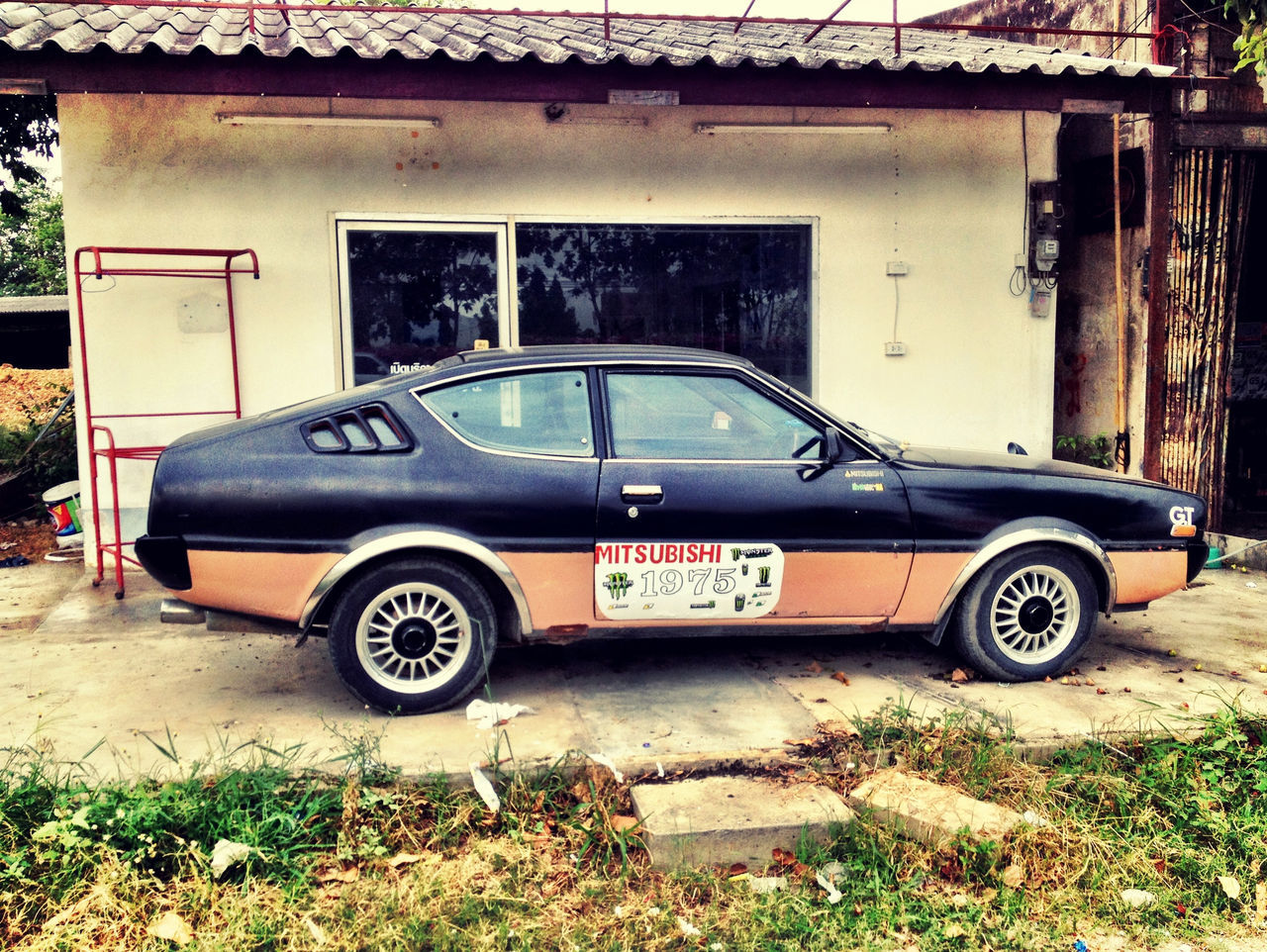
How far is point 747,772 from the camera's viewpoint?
3980 mm

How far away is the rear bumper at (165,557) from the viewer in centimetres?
417

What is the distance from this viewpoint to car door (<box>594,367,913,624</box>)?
175 inches

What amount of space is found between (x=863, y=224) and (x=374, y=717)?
5259 millimetres

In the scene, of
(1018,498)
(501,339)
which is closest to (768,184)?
(501,339)

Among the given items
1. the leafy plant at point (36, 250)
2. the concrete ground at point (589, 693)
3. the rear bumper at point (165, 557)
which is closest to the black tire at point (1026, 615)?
the concrete ground at point (589, 693)

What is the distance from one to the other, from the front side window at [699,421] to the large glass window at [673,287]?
2972mm

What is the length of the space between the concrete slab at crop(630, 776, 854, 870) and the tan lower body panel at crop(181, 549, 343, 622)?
5.18ft

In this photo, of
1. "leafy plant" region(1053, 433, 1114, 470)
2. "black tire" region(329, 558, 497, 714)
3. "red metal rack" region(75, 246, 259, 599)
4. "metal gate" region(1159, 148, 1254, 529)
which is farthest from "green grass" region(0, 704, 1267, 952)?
"metal gate" region(1159, 148, 1254, 529)

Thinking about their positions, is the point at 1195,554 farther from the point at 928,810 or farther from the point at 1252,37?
the point at 1252,37

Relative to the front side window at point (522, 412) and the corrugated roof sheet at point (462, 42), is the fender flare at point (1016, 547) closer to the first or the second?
the front side window at point (522, 412)

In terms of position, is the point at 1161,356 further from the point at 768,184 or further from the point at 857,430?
the point at 857,430

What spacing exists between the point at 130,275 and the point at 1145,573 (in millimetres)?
6286

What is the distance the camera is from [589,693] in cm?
474

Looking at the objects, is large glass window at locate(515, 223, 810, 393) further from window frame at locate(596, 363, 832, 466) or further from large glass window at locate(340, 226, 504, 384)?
window frame at locate(596, 363, 832, 466)
